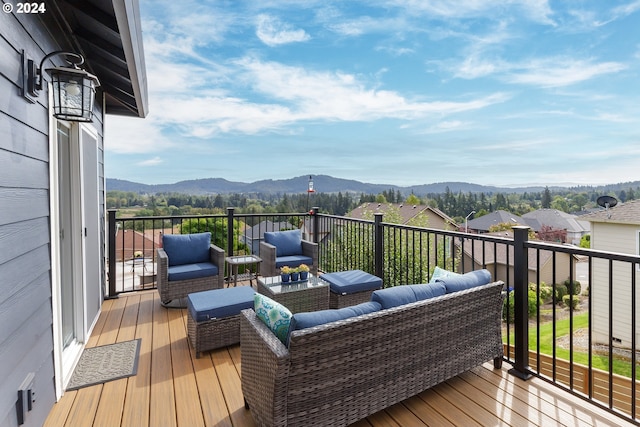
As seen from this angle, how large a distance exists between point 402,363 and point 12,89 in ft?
8.53

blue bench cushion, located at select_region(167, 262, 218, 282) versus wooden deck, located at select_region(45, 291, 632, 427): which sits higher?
blue bench cushion, located at select_region(167, 262, 218, 282)

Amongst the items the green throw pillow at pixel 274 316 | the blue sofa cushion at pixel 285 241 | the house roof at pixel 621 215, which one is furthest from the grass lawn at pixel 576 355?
the green throw pillow at pixel 274 316

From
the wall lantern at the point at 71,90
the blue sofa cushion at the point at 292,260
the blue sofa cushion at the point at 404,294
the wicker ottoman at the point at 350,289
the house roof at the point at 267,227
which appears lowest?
the wicker ottoman at the point at 350,289

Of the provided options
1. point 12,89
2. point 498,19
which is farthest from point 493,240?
point 498,19

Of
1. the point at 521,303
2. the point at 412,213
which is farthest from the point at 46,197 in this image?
the point at 412,213

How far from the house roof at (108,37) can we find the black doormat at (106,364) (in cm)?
252

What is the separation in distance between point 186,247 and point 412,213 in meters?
13.4

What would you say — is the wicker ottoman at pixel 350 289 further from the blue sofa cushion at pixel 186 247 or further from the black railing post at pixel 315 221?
the black railing post at pixel 315 221

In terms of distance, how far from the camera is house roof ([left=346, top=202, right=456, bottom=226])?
44.3 feet

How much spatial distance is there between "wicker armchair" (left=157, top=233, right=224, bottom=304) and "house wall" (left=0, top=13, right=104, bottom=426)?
1.81 meters

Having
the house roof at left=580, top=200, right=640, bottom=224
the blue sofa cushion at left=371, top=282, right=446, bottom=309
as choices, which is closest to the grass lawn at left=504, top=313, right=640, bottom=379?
the house roof at left=580, top=200, right=640, bottom=224

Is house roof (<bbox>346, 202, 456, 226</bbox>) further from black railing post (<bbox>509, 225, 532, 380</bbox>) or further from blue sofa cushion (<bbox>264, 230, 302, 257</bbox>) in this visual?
black railing post (<bbox>509, 225, 532, 380</bbox>)

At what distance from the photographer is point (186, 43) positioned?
23.0 ft

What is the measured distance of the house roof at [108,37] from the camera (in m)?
2.12
